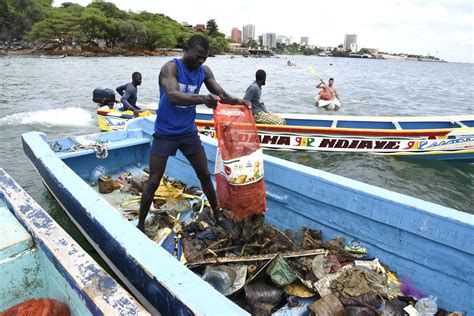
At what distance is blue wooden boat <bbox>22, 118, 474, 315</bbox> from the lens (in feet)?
6.02

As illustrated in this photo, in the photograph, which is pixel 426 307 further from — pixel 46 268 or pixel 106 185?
pixel 106 185

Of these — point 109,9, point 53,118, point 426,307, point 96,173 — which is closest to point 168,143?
point 96,173

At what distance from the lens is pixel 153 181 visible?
312 centimetres

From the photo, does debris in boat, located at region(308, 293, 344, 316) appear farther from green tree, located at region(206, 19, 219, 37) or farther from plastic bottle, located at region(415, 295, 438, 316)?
green tree, located at region(206, 19, 219, 37)

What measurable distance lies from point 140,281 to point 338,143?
6.52 m

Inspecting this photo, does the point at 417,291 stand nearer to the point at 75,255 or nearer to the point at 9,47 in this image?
the point at 75,255

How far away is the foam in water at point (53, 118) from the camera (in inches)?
456

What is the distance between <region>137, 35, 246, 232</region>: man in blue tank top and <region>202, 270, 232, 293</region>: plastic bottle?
947mm

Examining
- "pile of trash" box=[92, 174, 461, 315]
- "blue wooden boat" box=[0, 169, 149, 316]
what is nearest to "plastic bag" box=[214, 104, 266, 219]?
"pile of trash" box=[92, 174, 461, 315]

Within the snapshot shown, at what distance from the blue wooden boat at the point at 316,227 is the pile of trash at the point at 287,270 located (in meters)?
0.16

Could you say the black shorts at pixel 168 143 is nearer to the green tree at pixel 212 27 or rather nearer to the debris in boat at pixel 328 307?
the debris in boat at pixel 328 307

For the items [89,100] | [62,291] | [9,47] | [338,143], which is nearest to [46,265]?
[62,291]

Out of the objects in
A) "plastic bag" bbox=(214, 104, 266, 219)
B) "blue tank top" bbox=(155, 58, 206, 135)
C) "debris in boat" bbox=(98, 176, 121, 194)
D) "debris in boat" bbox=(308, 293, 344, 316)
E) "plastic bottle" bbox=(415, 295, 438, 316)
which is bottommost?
"plastic bottle" bbox=(415, 295, 438, 316)

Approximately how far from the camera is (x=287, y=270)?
261 cm
